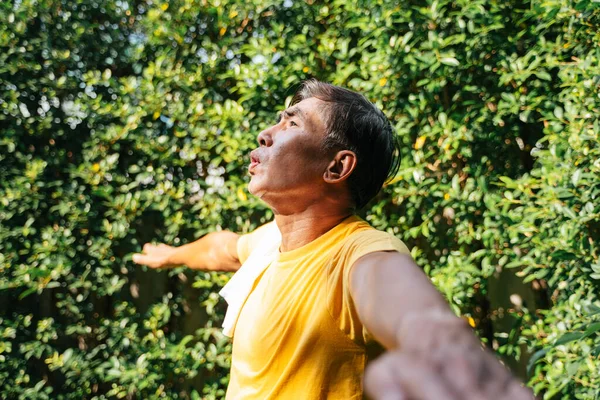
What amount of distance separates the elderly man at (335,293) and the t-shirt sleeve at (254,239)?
0.02 m

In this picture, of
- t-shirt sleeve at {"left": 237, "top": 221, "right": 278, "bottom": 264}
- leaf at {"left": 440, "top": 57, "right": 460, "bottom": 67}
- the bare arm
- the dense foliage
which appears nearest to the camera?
t-shirt sleeve at {"left": 237, "top": 221, "right": 278, "bottom": 264}

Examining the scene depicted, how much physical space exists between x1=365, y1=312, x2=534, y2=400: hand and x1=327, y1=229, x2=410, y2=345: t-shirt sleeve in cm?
37

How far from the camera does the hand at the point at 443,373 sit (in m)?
0.67

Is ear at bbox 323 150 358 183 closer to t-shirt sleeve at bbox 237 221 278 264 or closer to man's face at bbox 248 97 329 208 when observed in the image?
man's face at bbox 248 97 329 208

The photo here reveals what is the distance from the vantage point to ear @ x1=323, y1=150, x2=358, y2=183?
5.11ft

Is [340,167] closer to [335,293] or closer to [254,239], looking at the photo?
[335,293]

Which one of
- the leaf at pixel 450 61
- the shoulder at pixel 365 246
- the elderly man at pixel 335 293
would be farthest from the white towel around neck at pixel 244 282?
the leaf at pixel 450 61

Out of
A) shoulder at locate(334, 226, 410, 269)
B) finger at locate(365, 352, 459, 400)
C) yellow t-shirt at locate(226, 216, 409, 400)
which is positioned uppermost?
finger at locate(365, 352, 459, 400)

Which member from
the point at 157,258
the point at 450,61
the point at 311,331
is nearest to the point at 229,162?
the point at 157,258

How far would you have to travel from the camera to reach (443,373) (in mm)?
708

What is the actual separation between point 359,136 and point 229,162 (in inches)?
83.8

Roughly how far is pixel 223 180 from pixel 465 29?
5.39 ft

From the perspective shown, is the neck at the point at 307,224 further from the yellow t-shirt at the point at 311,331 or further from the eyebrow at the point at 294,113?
the eyebrow at the point at 294,113

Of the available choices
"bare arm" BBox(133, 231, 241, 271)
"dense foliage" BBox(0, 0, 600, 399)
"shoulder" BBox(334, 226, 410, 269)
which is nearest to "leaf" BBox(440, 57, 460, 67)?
"dense foliage" BBox(0, 0, 600, 399)
